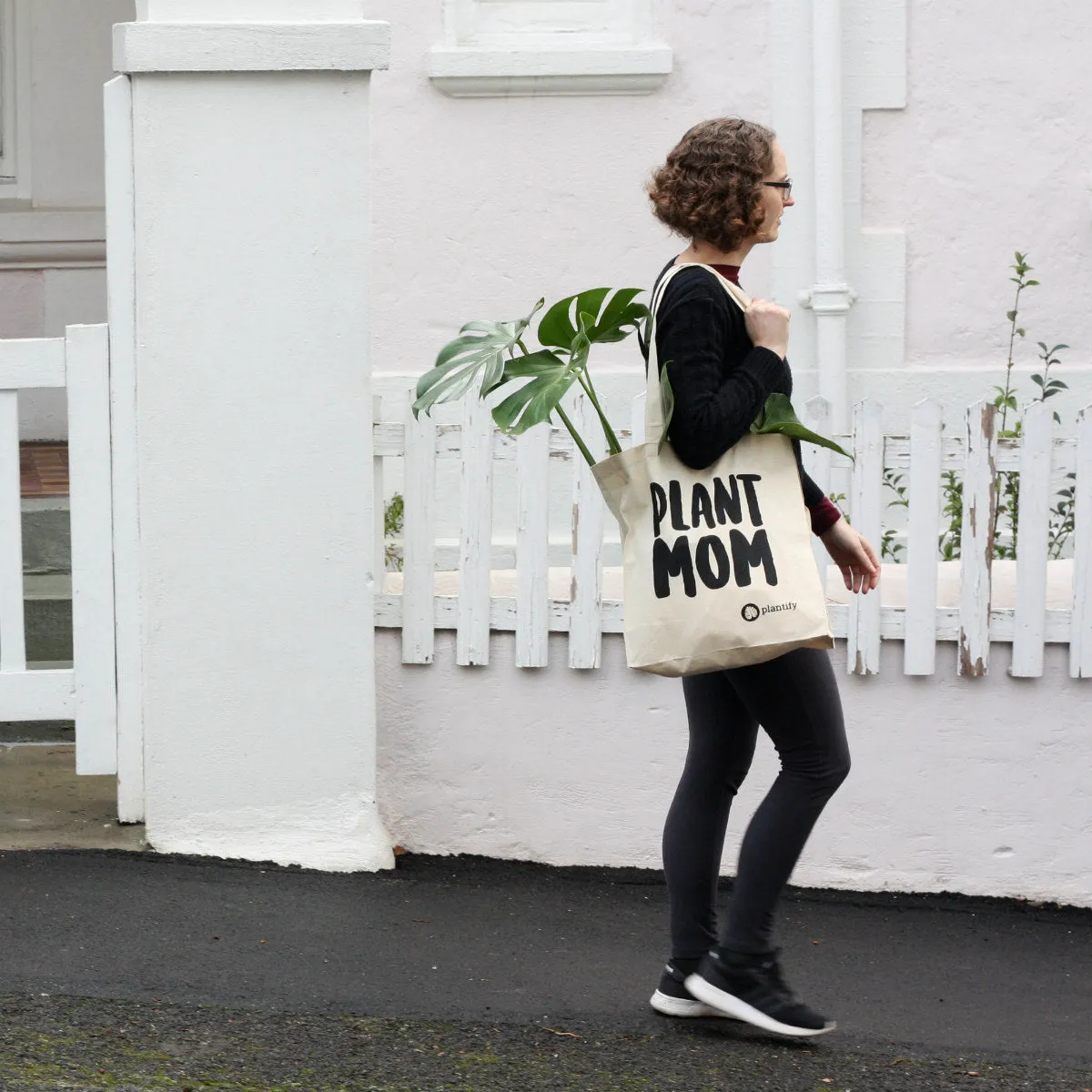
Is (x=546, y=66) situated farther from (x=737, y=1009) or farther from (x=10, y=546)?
(x=737, y=1009)

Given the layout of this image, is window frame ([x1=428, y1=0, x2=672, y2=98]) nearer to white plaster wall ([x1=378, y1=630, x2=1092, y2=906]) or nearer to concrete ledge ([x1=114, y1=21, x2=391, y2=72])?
concrete ledge ([x1=114, y1=21, x2=391, y2=72])

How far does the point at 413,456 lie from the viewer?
13.7 feet

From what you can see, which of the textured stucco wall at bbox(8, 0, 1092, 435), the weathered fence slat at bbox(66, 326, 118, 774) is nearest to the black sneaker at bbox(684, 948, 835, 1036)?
the weathered fence slat at bbox(66, 326, 118, 774)

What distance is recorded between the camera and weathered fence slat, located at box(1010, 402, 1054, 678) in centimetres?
410

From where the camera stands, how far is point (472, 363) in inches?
123

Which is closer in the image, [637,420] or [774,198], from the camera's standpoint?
[774,198]

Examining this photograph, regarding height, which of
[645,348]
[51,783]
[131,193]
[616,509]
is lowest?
[51,783]

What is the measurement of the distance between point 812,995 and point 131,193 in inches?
97.8

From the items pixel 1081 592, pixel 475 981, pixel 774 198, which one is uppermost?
pixel 774 198

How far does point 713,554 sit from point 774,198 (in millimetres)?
683

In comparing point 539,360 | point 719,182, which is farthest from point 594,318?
point 719,182

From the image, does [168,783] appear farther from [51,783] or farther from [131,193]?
[131,193]

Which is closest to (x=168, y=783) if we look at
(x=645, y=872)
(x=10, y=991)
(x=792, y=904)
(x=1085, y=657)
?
(x=10, y=991)

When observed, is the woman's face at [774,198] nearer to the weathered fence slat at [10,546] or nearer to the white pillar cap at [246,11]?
the white pillar cap at [246,11]
